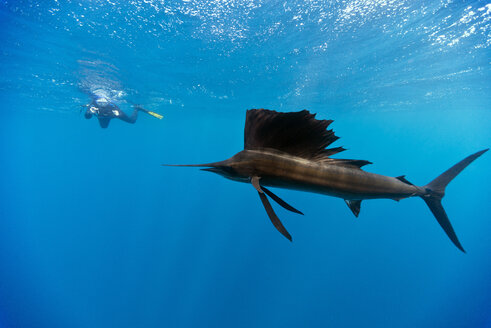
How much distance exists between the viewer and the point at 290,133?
1.33 metres

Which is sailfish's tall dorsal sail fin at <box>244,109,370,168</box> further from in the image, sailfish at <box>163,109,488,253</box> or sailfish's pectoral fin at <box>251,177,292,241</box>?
sailfish's pectoral fin at <box>251,177,292,241</box>

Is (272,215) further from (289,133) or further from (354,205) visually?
(354,205)

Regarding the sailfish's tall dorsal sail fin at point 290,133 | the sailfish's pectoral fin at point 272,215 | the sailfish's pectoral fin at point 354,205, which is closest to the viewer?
the sailfish's pectoral fin at point 272,215

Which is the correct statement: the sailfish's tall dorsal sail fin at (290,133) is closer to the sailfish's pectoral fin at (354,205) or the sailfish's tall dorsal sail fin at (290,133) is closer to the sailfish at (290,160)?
the sailfish at (290,160)

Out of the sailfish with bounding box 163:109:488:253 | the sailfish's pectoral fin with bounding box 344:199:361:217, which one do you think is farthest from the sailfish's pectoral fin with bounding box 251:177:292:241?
the sailfish's pectoral fin with bounding box 344:199:361:217

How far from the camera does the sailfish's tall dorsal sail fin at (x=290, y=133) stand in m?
1.26

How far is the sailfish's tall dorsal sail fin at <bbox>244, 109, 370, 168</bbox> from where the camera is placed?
1.26m

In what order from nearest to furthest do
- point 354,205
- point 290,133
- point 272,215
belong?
point 272,215
point 290,133
point 354,205

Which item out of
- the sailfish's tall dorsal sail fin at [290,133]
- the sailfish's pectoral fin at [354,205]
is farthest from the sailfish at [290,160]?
the sailfish's pectoral fin at [354,205]

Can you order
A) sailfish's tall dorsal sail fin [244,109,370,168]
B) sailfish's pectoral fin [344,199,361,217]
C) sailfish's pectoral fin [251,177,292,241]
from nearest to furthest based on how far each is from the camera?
sailfish's pectoral fin [251,177,292,241] < sailfish's tall dorsal sail fin [244,109,370,168] < sailfish's pectoral fin [344,199,361,217]

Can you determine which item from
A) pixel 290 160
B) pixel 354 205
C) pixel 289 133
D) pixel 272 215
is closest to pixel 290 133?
pixel 289 133

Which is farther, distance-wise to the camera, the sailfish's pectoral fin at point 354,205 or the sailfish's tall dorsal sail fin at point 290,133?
the sailfish's pectoral fin at point 354,205

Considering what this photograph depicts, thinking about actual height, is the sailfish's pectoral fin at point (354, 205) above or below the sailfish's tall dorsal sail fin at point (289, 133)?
below

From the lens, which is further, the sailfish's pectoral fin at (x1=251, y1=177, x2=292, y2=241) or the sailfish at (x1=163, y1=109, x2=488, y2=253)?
the sailfish at (x1=163, y1=109, x2=488, y2=253)
